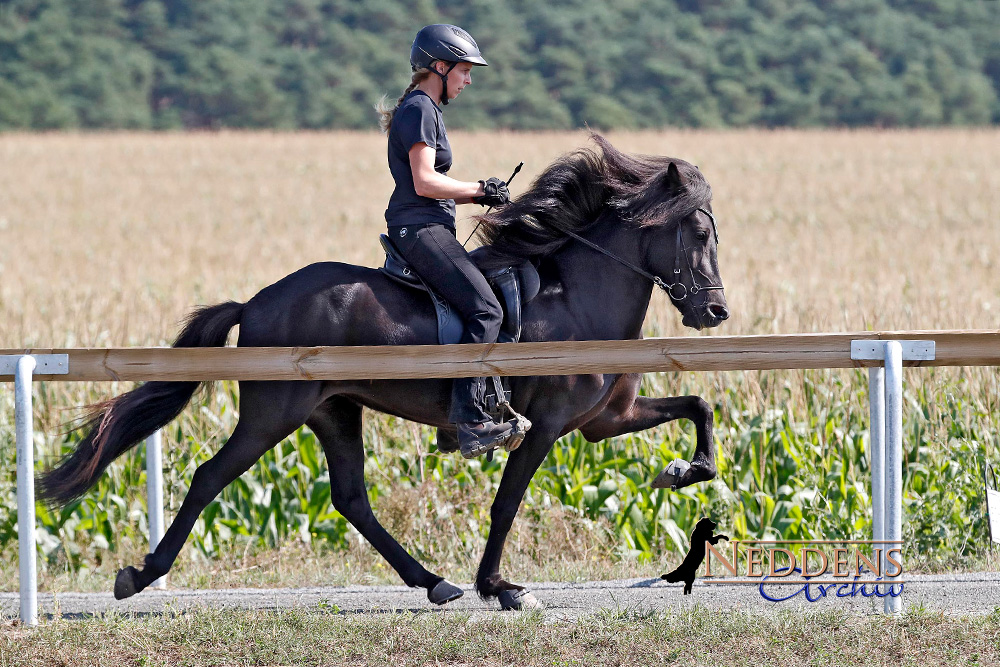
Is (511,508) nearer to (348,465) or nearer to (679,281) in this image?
(348,465)

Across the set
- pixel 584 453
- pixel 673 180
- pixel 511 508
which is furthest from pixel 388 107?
pixel 584 453

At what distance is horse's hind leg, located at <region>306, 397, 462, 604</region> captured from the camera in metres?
5.76

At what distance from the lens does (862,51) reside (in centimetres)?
6097

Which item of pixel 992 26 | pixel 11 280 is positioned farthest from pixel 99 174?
pixel 992 26

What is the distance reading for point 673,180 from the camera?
18.2 feet

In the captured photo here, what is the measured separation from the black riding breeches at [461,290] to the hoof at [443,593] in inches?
33.2

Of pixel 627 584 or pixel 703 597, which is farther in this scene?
pixel 627 584

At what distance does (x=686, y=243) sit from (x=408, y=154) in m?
1.36

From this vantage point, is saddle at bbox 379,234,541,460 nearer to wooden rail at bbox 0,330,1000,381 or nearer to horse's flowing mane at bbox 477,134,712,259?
horse's flowing mane at bbox 477,134,712,259

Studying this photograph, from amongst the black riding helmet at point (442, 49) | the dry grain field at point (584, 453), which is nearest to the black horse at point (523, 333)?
the black riding helmet at point (442, 49)

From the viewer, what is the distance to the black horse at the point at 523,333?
534 centimetres

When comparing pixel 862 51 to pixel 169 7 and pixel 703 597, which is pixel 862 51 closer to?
pixel 169 7

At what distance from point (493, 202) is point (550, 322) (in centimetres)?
62
